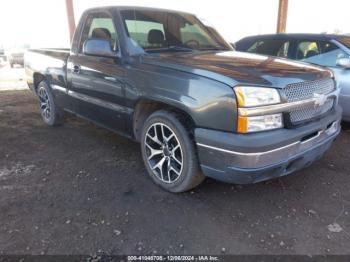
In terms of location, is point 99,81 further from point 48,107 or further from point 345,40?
point 345,40

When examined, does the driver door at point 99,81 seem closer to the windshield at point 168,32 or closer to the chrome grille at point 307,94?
the windshield at point 168,32

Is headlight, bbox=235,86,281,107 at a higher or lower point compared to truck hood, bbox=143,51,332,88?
lower

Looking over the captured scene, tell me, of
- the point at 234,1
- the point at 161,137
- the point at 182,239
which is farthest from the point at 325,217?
the point at 234,1

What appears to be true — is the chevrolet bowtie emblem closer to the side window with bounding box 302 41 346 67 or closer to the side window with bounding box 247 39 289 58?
the side window with bounding box 302 41 346 67

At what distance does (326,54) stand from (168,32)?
2902 mm

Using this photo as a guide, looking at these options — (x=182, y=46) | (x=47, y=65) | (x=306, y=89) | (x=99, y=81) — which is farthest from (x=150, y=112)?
(x=47, y=65)

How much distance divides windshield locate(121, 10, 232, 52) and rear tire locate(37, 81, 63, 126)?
2.22 metres

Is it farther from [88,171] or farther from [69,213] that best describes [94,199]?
[88,171]

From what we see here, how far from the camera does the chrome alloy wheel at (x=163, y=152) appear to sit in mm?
3059

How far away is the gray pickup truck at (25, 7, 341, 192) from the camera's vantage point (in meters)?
2.49

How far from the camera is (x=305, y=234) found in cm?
258

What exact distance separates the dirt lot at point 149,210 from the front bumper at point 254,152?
1.41 feet

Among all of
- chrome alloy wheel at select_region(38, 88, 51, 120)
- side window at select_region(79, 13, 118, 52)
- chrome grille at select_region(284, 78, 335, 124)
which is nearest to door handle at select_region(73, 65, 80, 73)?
side window at select_region(79, 13, 118, 52)

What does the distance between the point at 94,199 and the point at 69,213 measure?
11.8 inches
